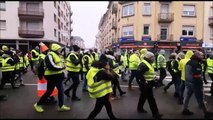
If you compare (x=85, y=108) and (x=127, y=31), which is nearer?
(x=85, y=108)

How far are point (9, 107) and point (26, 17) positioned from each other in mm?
30749

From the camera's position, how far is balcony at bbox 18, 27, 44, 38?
35.4 m

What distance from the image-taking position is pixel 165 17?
32031 millimetres

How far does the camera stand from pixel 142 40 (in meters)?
32.0

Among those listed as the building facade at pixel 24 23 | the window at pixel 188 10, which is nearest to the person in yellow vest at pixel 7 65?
the building facade at pixel 24 23

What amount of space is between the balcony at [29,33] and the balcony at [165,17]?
16.8 m

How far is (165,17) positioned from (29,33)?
1894 centimetres

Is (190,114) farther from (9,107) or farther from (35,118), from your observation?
(9,107)

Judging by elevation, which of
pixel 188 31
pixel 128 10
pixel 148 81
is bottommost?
pixel 148 81

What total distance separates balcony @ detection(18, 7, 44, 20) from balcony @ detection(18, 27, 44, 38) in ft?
6.07

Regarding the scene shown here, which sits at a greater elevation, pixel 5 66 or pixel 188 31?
pixel 188 31

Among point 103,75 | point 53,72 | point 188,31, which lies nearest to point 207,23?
point 188,31

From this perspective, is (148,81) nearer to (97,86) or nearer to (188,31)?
(97,86)

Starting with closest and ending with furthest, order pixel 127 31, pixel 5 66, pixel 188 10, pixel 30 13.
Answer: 1. pixel 5 66
2. pixel 188 10
3. pixel 127 31
4. pixel 30 13
